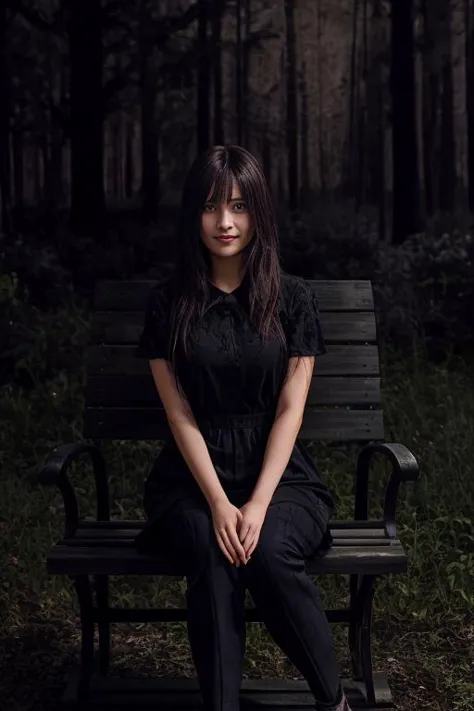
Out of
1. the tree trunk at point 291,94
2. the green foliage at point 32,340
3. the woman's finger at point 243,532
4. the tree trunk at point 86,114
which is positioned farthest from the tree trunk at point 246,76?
the woman's finger at point 243,532

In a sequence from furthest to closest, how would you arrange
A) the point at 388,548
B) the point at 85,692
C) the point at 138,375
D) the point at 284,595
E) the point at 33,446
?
1. the point at 33,446
2. the point at 138,375
3. the point at 85,692
4. the point at 388,548
5. the point at 284,595

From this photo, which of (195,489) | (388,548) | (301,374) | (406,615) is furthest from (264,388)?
(406,615)

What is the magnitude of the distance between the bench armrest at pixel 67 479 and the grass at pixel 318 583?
0.68 m

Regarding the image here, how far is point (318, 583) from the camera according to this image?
4.75 m

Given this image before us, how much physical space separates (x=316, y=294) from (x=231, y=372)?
0.70m

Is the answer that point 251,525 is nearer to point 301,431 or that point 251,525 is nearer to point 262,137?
point 301,431

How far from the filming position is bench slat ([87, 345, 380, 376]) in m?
4.01

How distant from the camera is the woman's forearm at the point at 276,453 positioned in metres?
3.31

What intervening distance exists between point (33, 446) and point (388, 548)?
308 centimetres

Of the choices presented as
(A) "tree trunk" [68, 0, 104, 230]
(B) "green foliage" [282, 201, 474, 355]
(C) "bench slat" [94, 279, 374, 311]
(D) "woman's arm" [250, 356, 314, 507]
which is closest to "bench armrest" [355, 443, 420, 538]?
(D) "woman's arm" [250, 356, 314, 507]

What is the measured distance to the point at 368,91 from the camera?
8.45 m

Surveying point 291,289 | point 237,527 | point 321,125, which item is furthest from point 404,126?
point 237,527

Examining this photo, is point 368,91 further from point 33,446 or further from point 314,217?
point 33,446

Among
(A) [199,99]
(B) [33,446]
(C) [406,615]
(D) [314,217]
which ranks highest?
(A) [199,99]
